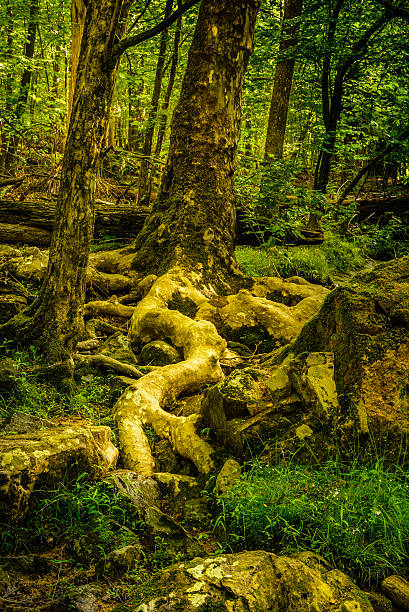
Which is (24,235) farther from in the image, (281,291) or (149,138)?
(149,138)

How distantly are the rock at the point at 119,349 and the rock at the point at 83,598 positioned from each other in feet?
9.78

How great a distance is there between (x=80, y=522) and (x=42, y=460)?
38 cm

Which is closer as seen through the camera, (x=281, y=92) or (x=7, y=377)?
(x=7, y=377)

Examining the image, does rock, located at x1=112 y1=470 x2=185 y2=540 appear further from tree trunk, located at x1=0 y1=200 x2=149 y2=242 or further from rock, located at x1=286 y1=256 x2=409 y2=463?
tree trunk, located at x1=0 y1=200 x2=149 y2=242

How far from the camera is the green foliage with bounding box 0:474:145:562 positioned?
2115 millimetres

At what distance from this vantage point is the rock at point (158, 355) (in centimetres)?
489

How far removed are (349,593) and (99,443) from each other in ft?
5.66

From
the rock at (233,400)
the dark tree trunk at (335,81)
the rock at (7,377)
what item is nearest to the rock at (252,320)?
the rock at (233,400)

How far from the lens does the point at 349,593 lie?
1.77 metres

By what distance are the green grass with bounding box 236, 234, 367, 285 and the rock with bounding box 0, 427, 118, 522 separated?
205 inches

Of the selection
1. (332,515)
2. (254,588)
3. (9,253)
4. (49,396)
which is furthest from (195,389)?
(9,253)

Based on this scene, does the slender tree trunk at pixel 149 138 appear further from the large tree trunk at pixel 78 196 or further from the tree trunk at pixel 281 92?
the large tree trunk at pixel 78 196

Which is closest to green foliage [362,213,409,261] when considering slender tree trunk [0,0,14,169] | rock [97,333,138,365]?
rock [97,333,138,365]

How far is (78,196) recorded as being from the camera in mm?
4301
